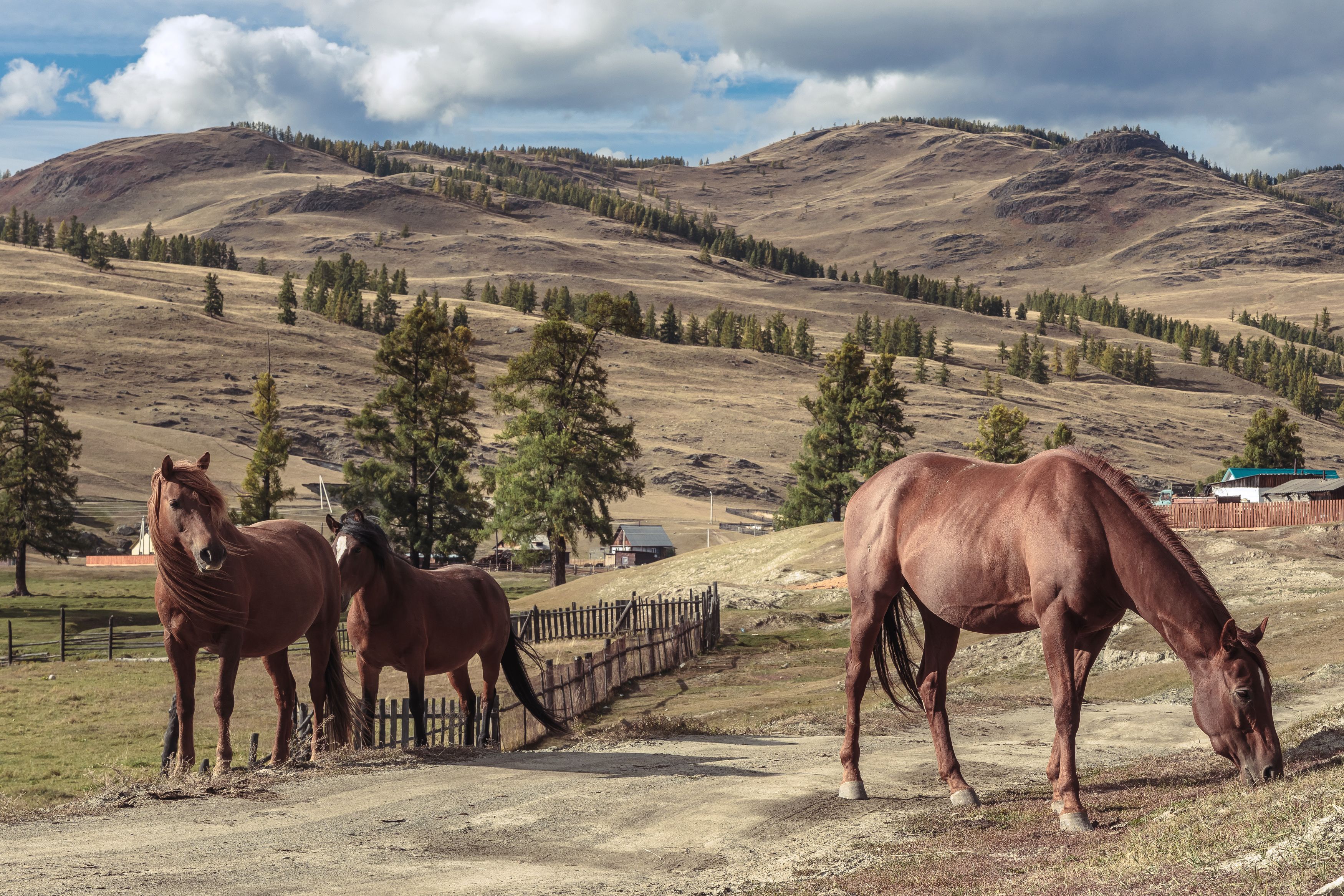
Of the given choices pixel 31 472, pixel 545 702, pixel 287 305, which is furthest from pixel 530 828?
pixel 287 305

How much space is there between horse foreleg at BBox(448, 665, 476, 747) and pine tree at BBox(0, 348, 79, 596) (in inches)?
2073

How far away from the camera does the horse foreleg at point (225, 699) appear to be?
1131 centimetres

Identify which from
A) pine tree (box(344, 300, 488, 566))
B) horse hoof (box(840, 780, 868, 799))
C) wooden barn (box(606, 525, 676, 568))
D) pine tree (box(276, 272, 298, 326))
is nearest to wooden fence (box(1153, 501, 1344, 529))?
pine tree (box(344, 300, 488, 566))

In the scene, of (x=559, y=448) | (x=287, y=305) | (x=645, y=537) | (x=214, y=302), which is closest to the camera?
(x=559, y=448)

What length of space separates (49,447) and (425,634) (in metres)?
56.2

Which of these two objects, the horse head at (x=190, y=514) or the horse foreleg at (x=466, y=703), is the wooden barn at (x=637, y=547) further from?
the horse head at (x=190, y=514)

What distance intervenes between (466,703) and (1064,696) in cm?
960

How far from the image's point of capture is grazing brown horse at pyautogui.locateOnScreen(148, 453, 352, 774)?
1089 centimetres

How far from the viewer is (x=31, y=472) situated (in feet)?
203

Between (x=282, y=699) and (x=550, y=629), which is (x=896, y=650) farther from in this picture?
(x=550, y=629)

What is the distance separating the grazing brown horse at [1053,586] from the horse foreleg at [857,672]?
15 millimetres

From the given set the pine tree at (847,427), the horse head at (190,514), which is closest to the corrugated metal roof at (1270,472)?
the pine tree at (847,427)

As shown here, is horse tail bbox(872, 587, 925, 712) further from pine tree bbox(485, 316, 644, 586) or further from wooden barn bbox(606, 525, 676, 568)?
wooden barn bbox(606, 525, 676, 568)

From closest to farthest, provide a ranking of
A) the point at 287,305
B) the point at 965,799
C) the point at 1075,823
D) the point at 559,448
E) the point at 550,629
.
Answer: the point at 1075,823
the point at 965,799
the point at 550,629
the point at 559,448
the point at 287,305
